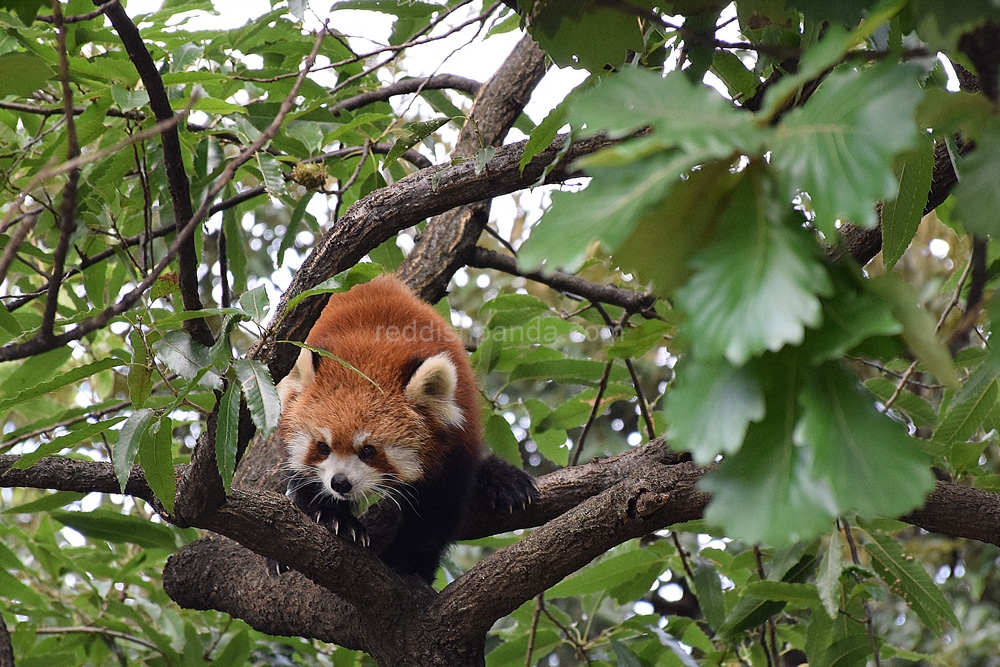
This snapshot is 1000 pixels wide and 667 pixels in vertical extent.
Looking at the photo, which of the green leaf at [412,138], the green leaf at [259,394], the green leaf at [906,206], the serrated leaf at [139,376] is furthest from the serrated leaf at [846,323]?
the green leaf at [412,138]

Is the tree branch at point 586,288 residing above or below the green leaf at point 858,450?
below

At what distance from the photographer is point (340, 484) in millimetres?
→ 2820

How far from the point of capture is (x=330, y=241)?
6.50ft

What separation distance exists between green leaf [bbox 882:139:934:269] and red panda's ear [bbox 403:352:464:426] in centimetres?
151

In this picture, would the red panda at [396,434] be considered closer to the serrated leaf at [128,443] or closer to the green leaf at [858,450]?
the serrated leaf at [128,443]

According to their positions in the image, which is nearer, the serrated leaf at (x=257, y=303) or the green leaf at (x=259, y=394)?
the green leaf at (x=259, y=394)

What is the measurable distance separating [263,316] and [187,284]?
0.22m

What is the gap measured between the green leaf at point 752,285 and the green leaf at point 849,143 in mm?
36

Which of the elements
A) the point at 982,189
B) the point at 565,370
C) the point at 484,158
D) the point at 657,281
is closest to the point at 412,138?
the point at 484,158

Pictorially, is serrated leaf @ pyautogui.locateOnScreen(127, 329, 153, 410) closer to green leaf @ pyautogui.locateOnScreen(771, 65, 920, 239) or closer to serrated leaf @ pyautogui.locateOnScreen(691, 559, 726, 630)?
green leaf @ pyautogui.locateOnScreen(771, 65, 920, 239)

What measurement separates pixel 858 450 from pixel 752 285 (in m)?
0.18

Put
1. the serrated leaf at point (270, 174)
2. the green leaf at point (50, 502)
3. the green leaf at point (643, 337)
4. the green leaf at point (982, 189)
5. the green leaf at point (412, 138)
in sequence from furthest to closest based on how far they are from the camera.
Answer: the green leaf at point (50, 502)
the serrated leaf at point (270, 174)
the green leaf at point (412, 138)
the green leaf at point (643, 337)
the green leaf at point (982, 189)

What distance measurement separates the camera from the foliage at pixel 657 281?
2.34ft

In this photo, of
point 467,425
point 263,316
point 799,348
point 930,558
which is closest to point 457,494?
point 467,425
